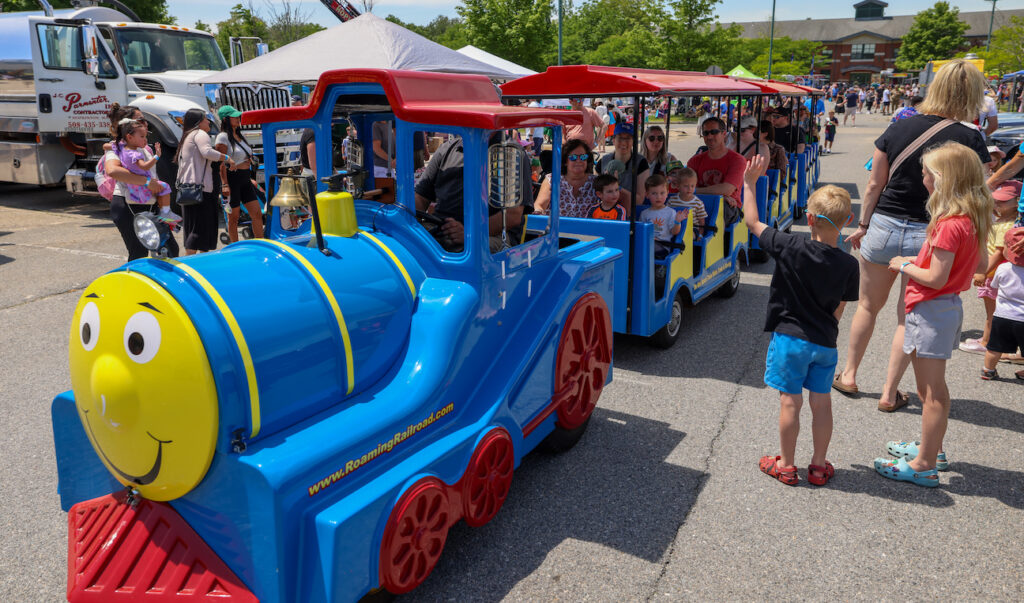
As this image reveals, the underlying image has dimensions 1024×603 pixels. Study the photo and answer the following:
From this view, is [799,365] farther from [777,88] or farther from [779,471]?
[777,88]

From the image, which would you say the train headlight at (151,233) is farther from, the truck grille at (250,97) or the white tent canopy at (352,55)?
the truck grille at (250,97)

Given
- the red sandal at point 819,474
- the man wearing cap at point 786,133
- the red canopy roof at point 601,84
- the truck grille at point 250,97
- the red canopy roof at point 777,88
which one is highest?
the truck grille at point 250,97

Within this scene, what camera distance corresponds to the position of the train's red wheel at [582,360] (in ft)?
12.3

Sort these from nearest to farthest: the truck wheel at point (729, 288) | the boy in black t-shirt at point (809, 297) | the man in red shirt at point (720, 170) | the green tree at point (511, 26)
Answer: the boy in black t-shirt at point (809, 297) < the man in red shirt at point (720, 170) < the truck wheel at point (729, 288) < the green tree at point (511, 26)

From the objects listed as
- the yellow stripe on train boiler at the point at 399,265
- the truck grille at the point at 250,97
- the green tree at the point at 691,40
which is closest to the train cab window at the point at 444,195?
the yellow stripe on train boiler at the point at 399,265

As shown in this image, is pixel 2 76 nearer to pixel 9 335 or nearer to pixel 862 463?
pixel 9 335

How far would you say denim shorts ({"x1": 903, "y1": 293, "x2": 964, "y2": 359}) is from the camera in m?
3.57

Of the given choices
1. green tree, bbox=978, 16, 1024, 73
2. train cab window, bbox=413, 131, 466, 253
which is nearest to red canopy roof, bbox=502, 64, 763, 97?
train cab window, bbox=413, 131, 466, 253

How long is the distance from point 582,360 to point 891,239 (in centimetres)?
212

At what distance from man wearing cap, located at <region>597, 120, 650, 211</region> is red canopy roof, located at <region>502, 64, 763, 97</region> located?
1.78 ft

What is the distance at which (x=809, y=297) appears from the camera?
3420mm

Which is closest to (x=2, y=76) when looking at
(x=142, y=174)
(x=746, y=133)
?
(x=142, y=174)

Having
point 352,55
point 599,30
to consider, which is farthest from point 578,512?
point 599,30

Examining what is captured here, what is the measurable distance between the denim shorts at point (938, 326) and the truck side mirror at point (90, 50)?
40.8ft
